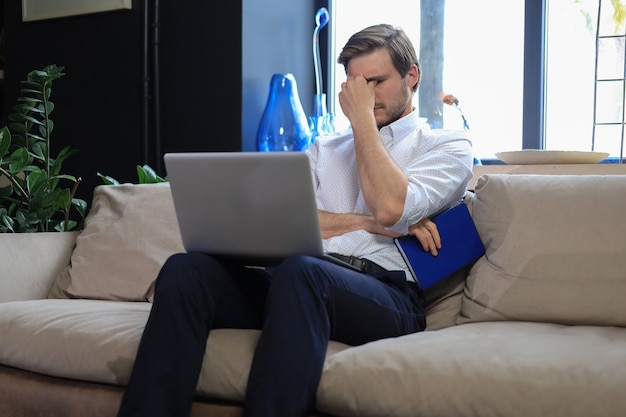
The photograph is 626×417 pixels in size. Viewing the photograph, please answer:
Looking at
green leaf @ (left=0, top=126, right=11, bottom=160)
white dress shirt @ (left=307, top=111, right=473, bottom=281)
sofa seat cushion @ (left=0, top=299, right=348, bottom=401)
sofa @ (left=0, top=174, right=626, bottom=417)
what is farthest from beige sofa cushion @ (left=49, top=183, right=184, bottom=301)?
white dress shirt @ (left=307, top=111, right=473, bottom=281)

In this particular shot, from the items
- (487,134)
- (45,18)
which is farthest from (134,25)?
(487,134)

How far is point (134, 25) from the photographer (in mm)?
3766

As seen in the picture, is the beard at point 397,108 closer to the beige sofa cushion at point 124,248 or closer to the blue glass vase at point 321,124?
the beige sofa cushion at point 124,248

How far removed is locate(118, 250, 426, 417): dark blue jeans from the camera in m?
1.60

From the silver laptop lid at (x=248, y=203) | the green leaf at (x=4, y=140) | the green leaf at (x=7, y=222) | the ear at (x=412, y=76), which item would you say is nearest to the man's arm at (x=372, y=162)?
the ear at (x=412, y=76)

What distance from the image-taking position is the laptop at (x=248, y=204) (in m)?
1.68

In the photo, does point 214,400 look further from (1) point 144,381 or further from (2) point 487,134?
(2) point 487,134

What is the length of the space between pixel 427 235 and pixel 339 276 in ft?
1.12

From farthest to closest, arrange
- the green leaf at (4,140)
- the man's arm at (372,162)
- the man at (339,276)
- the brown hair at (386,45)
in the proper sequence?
1. the green leaf at (4,140)
2. the brown hair at (386,45)
3. the man's arm at (372,162)
4. the man at (339,276)

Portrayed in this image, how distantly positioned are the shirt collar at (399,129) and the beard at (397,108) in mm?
17

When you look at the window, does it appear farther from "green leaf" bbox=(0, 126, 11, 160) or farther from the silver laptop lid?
the silver laptop lid

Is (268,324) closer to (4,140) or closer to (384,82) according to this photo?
(384,82)

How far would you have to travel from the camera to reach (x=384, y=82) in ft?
7.42

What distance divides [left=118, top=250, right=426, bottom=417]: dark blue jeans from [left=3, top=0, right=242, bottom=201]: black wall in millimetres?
1675
